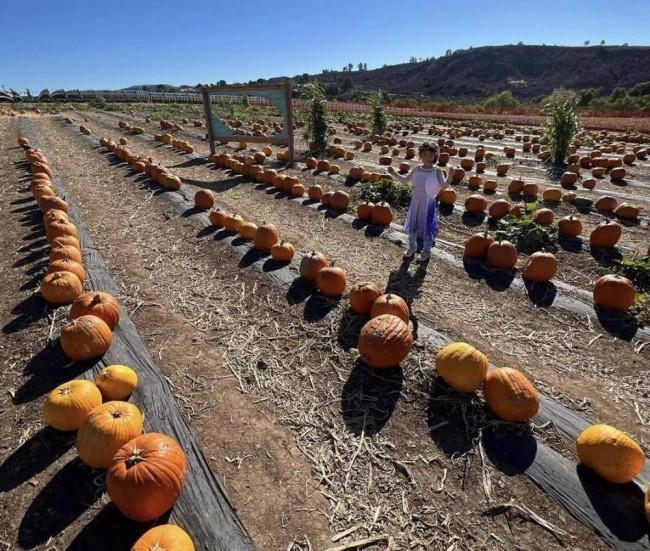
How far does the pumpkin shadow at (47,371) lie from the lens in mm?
3562

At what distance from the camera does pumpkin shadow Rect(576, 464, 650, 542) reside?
2.40m

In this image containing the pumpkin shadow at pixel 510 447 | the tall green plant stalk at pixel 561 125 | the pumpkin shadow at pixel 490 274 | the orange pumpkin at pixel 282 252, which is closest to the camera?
the pumpkin shadow at pixel 510 447

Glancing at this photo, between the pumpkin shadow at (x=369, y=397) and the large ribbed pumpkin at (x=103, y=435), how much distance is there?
1767 millimetres

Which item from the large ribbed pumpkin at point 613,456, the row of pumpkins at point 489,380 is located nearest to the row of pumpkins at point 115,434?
the row of pumpkins at point 489,380

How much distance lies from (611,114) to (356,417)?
146 ft

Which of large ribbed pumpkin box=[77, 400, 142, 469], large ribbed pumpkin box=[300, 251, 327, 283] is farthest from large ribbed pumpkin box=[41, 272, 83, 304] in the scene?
large ribbed pumpkin box=[300, 251, 327, 283]

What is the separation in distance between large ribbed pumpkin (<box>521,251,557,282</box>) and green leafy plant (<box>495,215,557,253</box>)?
125cm

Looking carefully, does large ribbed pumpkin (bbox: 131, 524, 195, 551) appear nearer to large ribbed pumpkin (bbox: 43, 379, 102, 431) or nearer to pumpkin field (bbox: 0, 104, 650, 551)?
pumpkin field (bbox: 0, 104, 650, 551)

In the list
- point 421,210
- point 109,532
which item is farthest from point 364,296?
point 109,532

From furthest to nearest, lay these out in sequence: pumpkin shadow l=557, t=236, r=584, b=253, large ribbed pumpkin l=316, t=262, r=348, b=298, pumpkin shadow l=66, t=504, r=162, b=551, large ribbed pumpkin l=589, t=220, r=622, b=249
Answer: pumpkin shadow l=557, t=236, r=584, b=253 → large ribbed pumpkin l=589, t=220, r=622, b=249 → large ribbed pumpkin l=316, t=262, r=348, b=298 → pumpkin shadow l=66, t=504, r=162, b=551

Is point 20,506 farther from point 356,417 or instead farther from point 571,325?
point 571,325

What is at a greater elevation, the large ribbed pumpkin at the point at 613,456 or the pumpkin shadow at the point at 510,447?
the large ribbed pumpkin at the point at 613,456

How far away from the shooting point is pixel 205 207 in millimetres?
8406

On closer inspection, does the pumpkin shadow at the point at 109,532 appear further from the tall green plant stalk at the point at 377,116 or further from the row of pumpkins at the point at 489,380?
the tall green plant stalk at the point at 377,116
